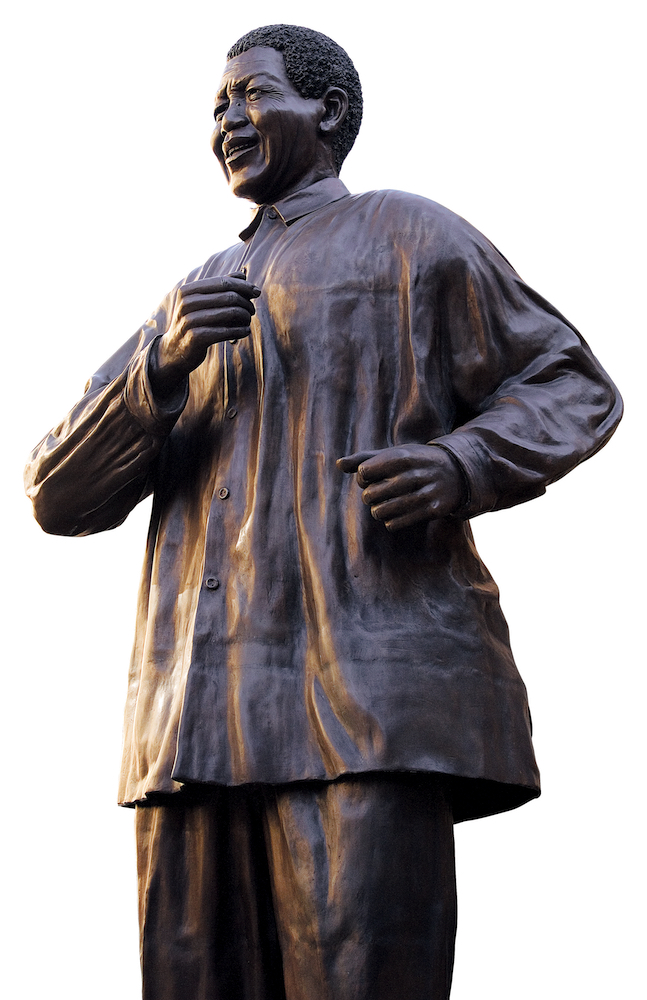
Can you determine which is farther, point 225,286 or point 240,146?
point 240,146

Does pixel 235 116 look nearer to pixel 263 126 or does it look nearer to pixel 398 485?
pixel 263 126

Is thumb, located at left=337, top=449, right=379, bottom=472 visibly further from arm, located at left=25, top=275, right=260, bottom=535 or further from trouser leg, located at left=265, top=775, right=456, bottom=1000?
trouser leg, located at left=265, top=775, right=456, bottom=1000

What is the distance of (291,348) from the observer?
477 cm

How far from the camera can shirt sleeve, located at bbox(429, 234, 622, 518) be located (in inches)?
181

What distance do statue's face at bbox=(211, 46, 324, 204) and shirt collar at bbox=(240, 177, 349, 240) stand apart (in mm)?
39

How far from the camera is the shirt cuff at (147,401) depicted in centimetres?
476

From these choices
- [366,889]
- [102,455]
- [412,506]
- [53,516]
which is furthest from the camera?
[53,516]

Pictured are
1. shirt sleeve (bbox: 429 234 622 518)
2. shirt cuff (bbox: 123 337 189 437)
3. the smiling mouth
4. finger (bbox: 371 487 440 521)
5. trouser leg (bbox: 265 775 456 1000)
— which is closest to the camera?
trouser leg (bbox: 265 775 456 1000)

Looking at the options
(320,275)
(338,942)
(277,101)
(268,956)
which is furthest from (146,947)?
(277,101)

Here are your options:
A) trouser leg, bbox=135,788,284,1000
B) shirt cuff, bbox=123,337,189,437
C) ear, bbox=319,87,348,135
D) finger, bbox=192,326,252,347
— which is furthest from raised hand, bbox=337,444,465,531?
ear, bbox=319,87,348,135

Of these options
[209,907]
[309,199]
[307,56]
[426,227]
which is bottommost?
[209,907]

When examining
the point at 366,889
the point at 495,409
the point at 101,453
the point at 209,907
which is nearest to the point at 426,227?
the point at 495,409

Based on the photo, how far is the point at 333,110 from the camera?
5.20 meters

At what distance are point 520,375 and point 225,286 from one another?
2.55 ft
